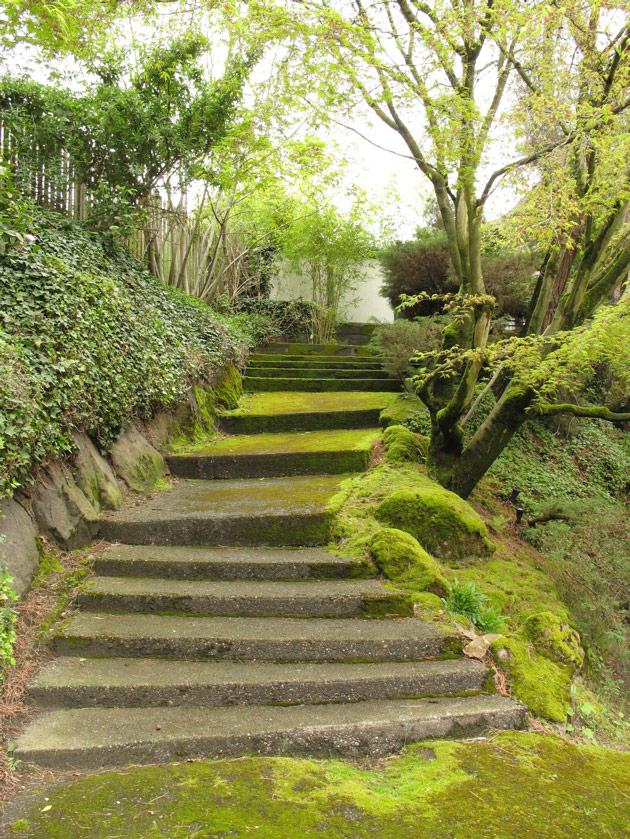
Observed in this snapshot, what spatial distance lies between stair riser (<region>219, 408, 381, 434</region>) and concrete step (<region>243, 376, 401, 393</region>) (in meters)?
1.85

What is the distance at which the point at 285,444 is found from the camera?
6.01 m

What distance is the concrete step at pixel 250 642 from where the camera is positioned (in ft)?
10.1

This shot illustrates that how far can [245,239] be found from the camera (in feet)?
38.8

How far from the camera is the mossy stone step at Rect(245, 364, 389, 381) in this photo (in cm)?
923

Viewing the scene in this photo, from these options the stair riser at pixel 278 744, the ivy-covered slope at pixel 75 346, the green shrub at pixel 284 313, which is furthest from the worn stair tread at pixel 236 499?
the green shrub at pixel 284 313

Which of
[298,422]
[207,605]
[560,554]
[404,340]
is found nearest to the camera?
[207,605]

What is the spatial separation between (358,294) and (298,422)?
10.1 metres

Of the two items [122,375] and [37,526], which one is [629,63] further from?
[37,526]

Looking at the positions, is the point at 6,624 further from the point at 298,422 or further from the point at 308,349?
the point at 308,349

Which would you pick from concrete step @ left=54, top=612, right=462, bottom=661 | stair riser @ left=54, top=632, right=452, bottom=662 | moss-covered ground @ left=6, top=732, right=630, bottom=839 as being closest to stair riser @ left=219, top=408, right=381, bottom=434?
concrete step @ left=54, top=612, right=462, bottom=661

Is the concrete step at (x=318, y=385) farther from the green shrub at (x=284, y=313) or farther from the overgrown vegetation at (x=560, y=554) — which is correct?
the green shrub at (x=284, y=313)

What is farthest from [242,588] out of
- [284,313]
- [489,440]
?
[284,313]

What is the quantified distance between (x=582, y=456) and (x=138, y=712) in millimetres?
7819

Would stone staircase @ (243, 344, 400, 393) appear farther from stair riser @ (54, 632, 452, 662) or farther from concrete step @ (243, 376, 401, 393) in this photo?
stair riser @ (54, 632, 452, 662)
